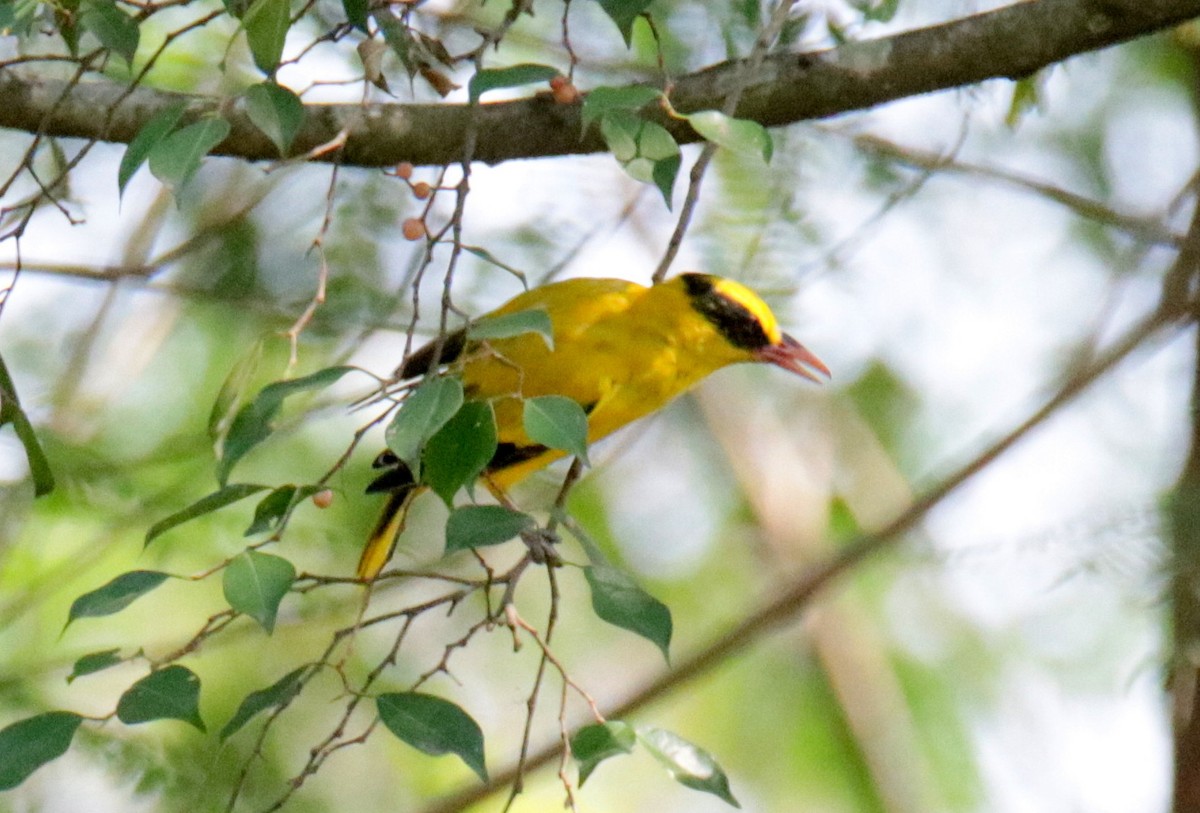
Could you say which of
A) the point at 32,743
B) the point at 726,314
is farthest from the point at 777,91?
the point at 32,743

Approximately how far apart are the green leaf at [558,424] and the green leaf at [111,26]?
2.34ft

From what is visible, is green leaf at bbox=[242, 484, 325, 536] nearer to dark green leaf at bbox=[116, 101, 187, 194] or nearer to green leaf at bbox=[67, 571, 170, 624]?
green leaf at bbox=[67, 571, 170, 624]

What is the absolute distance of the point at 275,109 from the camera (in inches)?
66.1

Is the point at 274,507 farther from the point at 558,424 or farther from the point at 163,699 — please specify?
the point at 558,424

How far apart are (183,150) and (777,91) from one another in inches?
46.6

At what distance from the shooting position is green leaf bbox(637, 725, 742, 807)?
1.53 metres

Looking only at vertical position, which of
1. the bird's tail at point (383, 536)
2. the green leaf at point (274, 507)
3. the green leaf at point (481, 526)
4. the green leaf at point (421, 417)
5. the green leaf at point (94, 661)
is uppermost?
the green leaf at point (421, 417)

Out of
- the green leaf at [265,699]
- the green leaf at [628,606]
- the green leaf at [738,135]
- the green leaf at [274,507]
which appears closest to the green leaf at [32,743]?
the green leaf at [265,699]

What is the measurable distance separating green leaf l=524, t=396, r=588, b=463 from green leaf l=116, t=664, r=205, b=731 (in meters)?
0.44

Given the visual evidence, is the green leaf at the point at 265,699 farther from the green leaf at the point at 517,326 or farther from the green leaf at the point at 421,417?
the green leaf at the point at 517,326

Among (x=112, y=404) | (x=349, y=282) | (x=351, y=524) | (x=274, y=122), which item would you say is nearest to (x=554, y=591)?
(x=274, y=122)

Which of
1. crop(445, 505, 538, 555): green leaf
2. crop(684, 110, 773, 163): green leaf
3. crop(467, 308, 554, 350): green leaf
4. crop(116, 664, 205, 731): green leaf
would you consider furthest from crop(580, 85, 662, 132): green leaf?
crop(116, 664, 205, 731): green leaf

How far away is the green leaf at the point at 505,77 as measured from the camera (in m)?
1.72

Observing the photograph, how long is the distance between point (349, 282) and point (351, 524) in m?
0.88
